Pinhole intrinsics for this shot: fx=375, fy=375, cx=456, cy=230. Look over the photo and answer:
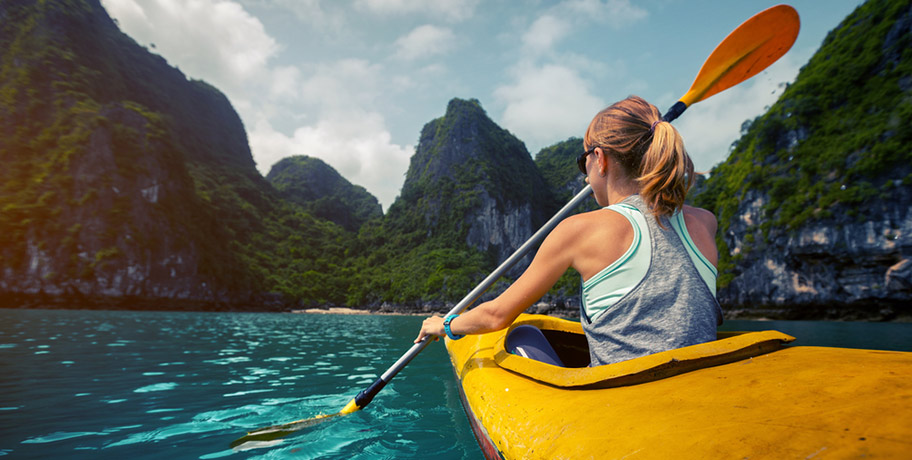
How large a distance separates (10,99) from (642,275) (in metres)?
66.5

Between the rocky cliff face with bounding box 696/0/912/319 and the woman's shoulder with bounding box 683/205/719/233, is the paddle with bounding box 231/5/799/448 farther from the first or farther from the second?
the rocky cliff face with bounding box 696/0/912/319

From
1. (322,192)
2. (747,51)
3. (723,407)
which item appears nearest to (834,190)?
(747,51)

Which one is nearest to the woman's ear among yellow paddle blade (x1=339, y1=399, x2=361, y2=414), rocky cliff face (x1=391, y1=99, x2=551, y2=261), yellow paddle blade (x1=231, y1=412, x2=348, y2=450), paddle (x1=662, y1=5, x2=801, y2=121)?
paddle (x1=662, y1=5, x2=801, y2=121)

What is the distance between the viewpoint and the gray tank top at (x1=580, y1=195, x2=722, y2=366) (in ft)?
4.12

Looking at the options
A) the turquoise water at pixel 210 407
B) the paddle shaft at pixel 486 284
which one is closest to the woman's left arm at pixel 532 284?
the paddle shaft at pixel 486 284

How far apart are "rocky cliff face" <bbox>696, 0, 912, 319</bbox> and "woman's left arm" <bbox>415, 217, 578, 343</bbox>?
39.2 meters

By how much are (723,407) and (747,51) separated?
114 inches

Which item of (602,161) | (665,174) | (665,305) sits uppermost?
(602,161)

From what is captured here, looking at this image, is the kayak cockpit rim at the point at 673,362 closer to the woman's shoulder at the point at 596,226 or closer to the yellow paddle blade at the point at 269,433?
the woman's shoulder at the point at 596,226

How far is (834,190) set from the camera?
101 feet

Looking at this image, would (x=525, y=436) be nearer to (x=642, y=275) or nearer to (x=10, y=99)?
(x=642, y=275)

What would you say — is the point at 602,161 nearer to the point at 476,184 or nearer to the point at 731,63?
the point at 731,63

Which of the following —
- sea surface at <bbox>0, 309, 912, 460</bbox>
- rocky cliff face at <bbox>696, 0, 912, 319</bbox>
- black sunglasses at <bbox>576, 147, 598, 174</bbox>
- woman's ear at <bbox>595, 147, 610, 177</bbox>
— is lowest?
sea surface at <bbox>0, 309, 912, 460</bbox>

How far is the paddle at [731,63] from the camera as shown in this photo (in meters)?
2.57
